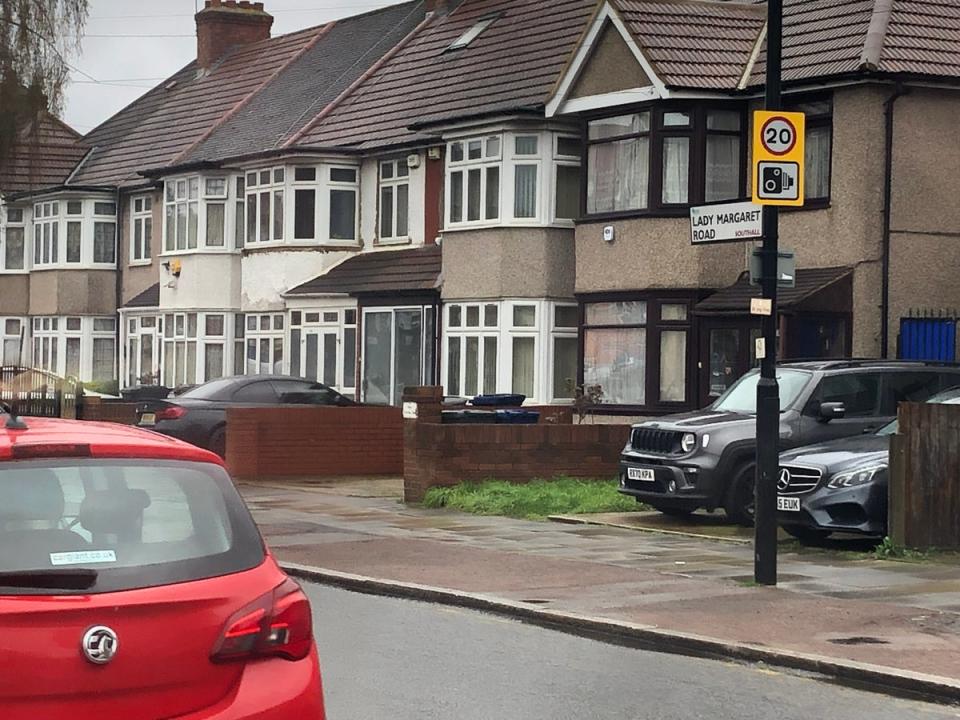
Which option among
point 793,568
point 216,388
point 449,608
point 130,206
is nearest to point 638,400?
point 216,388

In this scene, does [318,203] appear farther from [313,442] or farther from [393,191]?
[313,442]

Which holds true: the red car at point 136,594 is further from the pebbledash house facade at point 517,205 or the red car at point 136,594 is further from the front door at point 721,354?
the front door at point 721,354

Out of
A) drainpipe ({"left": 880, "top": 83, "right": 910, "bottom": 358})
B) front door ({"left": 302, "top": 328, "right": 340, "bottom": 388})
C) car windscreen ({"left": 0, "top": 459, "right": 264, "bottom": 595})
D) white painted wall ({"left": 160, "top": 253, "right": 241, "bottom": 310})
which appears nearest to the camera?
car windscreen ({"left": 0, "top": 459, "right": 264, "bottom": 595})

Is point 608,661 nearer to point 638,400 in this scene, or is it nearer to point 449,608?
point 449,608

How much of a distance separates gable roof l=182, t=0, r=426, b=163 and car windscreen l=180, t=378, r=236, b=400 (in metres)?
11.0

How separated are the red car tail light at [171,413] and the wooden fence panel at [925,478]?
43.4 ft

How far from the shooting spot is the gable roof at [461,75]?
1258 inches

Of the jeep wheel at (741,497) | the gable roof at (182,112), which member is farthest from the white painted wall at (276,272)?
the jeep wheel at (741,497)

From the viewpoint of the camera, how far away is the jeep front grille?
58.7 ft

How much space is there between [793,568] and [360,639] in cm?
465

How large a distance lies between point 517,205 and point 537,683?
21.3 metres

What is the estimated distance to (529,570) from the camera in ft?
47.1

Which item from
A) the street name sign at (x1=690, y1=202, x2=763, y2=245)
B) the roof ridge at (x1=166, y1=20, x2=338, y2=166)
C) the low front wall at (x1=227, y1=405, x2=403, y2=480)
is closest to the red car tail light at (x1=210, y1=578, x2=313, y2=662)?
the street name sign at (x1=690, y1=202, x2=763, y2=245)

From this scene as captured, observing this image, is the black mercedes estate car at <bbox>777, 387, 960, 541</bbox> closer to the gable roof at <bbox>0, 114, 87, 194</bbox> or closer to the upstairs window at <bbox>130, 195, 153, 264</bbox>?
the upstairs window at <bbox>130, 195, 153, 264</bbox>
